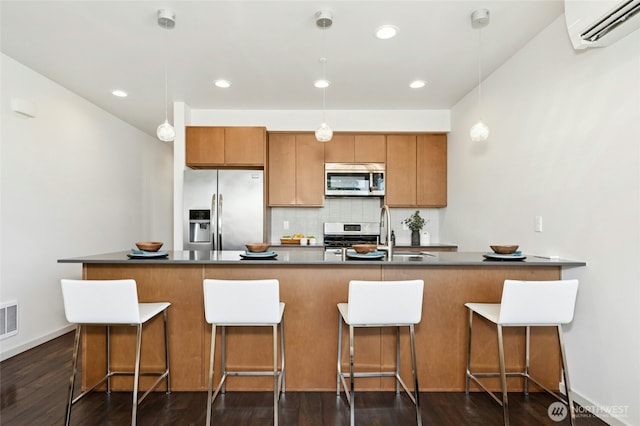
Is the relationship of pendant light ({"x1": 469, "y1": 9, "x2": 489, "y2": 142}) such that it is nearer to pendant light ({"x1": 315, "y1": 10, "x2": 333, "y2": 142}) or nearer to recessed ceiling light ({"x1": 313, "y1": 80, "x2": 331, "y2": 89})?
pendant light ({"x1": 315, "y1": 10, "x2": 333, "y2": 142})

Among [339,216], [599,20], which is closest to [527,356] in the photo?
[599,20]

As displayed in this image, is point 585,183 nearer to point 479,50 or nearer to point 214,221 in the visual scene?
point 479,50

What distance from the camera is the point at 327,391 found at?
7.76ft

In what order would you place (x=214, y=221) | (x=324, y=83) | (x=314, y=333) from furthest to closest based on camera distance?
(x=214, y=221)
(x=324, y=83)
(x=314, y=333)

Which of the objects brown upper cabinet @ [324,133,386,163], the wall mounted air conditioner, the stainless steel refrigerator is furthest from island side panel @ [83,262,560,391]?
brown upper cabinet @ [324,133,386,163]

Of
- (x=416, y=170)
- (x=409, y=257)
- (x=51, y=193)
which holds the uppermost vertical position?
(x=416, y=170)

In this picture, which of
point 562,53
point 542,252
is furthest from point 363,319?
point 562,53

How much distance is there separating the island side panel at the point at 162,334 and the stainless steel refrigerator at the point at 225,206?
5.11 ft

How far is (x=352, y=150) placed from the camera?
4.45 metres

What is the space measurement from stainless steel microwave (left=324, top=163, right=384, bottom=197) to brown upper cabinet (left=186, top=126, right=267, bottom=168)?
0.90 meters

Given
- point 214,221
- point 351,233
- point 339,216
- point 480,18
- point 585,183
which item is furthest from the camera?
point 339,216

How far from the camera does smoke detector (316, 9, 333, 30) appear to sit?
2273 millimetres

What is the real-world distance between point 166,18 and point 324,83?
1593 millimetres

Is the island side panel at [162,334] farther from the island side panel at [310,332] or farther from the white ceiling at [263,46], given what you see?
the white ceiling at [263,46]
